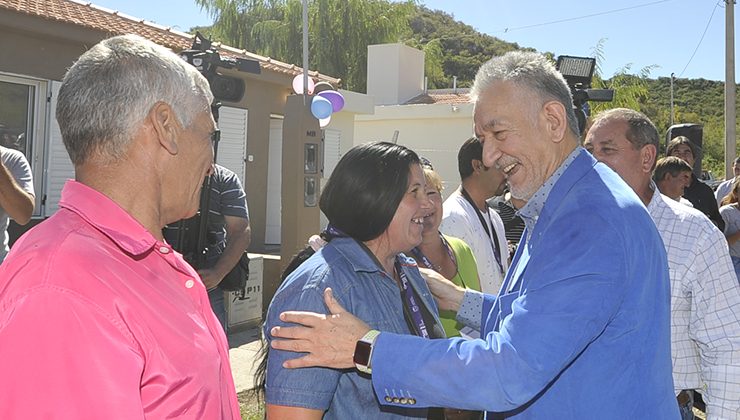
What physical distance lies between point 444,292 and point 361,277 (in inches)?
22.3

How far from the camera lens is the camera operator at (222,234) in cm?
425

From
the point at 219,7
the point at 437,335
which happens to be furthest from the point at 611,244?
the point at 219,7

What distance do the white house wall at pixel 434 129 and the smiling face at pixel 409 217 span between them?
1527 centimetres

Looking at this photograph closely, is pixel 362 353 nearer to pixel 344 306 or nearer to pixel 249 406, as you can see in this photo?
pixel 344 306

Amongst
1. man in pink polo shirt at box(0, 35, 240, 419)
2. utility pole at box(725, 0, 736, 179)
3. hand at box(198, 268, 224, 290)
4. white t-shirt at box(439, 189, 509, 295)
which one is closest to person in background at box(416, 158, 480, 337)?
white t-shirt at box(439, 189, 509, 295)

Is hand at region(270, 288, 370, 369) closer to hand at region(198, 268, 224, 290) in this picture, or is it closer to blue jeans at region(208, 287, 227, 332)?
hand at region(198, 268, 224, 290)

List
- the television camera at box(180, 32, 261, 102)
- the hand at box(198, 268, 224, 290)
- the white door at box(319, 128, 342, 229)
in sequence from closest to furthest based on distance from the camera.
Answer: the hand at box(198, 268, 224, 290) → the television camera at box(180, 32, 261, 102) → the white door at box(319, 128, 342, 229)

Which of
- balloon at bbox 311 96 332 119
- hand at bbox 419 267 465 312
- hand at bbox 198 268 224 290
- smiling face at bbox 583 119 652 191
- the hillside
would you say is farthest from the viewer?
the hillside

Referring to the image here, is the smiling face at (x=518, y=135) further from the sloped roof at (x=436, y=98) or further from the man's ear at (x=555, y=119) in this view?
the sloped roof at (x=436, y=98)

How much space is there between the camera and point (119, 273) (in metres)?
1.26

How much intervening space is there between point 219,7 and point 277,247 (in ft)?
63.5

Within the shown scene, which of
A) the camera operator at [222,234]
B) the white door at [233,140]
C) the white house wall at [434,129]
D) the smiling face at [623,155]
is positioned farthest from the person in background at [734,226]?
the white house wall at [434,129]

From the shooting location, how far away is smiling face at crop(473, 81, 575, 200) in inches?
73.1

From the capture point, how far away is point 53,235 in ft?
4.05
